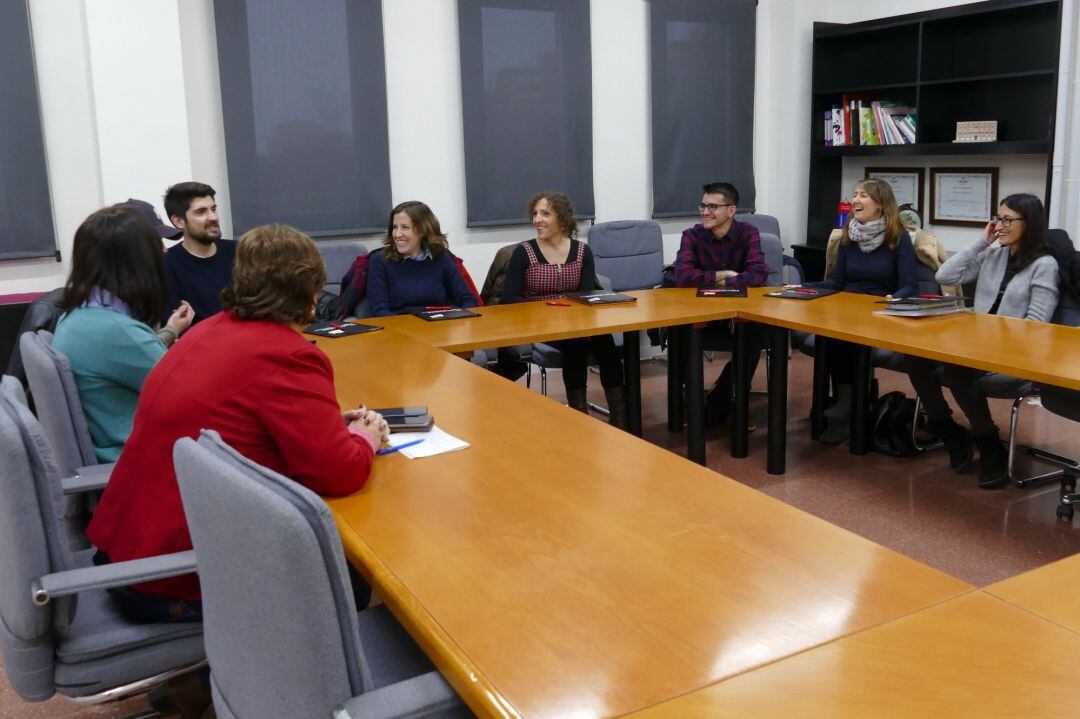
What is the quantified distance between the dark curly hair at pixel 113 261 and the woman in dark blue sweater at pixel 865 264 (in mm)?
3116

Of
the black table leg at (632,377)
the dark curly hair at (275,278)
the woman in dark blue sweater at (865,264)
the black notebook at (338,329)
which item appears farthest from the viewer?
the woman in dark blue sweater at (865,264)

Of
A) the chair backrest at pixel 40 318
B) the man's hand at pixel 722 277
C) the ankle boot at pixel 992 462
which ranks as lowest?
the ankle boot at pixel 992 462

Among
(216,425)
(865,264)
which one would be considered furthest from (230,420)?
(865,264)

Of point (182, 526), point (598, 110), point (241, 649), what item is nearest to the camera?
point (241, 649)

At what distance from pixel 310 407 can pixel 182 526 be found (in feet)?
1.05

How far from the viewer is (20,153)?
14.9ft

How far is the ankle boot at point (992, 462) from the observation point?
3.92m

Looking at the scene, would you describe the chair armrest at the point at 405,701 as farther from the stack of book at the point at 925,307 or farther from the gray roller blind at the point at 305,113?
the gray roller blind at the point at 305,113

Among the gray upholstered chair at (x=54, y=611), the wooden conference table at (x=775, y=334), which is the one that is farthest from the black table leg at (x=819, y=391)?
the gray upholstered chair at (x=54, y=611)

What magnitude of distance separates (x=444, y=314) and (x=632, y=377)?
92 centimetres

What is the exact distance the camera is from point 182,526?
5.87 ft

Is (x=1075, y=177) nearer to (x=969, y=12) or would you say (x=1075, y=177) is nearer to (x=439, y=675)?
(x=969, y=12)

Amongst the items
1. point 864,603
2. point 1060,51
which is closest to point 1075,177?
point 1060,51

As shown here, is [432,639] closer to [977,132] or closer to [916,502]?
[916,502]
